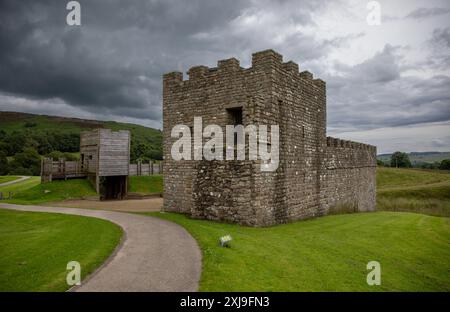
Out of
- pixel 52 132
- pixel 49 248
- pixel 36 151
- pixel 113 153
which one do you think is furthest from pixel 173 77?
pixel 52 132

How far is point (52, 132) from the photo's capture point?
84562 mm

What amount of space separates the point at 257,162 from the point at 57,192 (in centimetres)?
2118

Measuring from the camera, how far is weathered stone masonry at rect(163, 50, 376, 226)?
12878 mm

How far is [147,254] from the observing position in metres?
8.30

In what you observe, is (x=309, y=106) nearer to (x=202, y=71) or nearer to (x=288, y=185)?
(x=288, y=185)

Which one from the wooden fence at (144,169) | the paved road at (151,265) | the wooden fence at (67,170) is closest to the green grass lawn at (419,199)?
the wooden fence at (144,169)

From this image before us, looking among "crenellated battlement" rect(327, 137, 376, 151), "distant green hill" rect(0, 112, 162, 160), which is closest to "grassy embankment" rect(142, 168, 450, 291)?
"crenellated battlement" rect(327, 137, 376, 151)

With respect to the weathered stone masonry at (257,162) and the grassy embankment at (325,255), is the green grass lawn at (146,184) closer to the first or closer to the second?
the weathered stone masonry at (257,162)

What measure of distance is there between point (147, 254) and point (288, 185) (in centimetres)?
859

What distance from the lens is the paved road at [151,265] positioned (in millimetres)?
6178

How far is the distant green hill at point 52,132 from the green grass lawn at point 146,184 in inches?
968

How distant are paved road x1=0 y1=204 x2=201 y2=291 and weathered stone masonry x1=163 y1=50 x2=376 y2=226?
3052 mm

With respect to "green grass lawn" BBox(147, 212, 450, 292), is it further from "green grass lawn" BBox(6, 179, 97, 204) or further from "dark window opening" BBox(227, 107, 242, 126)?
"green grass lawn" BBox(6, 179, 97, 204)
